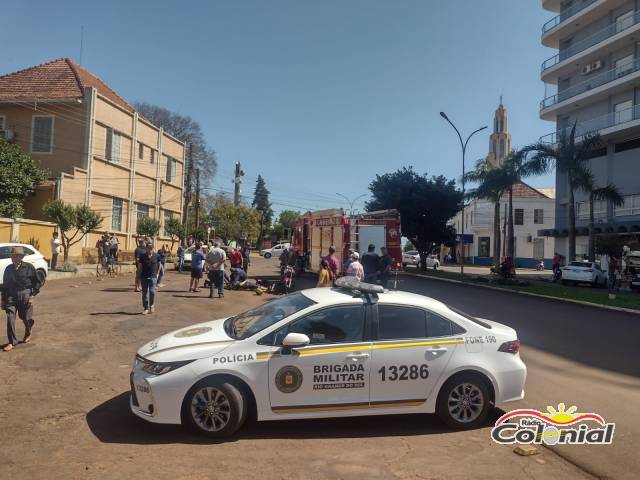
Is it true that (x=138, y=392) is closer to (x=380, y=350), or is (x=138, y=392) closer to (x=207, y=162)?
(x=380, y=350)

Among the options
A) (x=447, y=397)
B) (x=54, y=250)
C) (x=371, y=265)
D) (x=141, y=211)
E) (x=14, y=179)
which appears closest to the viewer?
(x=447, y=397)

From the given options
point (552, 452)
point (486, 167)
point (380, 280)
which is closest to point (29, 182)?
point (380, 280)

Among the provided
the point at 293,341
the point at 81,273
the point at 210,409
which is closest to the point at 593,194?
the point at 81,273

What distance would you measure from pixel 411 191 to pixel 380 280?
2225cm

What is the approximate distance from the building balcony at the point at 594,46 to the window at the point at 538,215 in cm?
2280

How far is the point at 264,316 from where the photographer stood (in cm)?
567

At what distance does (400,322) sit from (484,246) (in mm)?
63917

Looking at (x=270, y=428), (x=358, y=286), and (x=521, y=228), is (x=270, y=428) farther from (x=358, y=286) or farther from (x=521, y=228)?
(x=521, y=228)

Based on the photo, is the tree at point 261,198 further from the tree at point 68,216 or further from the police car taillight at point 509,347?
the police car taillight at point 509,347

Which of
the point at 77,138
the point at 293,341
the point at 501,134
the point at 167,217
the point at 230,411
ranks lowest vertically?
the point at 230,411

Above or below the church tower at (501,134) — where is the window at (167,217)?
below

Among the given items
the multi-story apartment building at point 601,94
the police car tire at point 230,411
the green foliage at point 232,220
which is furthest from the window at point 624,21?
the green foliage at point 232,220

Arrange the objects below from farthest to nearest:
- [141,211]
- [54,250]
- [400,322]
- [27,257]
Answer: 1. [141,211]
2. [54,250]
3. [27,257]
4. [400,322]

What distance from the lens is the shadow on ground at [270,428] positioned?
486 cm
